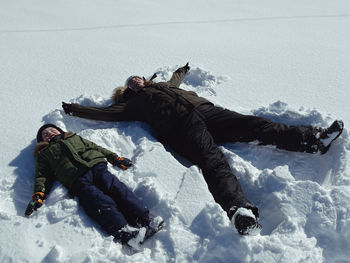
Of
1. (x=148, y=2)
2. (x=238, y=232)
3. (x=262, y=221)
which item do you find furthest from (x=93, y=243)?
(x=148, y=2)

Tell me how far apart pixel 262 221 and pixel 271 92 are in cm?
178

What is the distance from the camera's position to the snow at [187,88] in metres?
2.02

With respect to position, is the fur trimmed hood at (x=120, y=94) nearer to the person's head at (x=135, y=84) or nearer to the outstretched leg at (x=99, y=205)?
the person's head at (x=135, y=84)

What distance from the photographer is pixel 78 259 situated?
6.29ft

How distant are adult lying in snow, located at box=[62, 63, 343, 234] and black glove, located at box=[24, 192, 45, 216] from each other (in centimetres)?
108

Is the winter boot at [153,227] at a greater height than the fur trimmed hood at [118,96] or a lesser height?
lesser

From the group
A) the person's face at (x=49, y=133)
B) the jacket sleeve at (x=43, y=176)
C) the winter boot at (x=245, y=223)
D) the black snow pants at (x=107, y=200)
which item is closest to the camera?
the winter boot at (x=245, y=223)

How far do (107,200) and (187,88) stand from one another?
195cm

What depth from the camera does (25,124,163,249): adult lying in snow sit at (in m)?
2.11

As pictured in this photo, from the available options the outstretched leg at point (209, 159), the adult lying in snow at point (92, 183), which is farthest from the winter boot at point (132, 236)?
the outstretched leg at point (209, 159)

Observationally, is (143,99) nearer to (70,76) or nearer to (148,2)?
(70,76)

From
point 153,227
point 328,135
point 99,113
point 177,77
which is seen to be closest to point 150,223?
point 153,227

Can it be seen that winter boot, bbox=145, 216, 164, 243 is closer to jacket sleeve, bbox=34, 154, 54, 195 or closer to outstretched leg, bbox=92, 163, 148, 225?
outstretched leg, bbox=92, 163, 148, 225

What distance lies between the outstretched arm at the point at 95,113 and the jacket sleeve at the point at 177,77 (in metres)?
0.66
